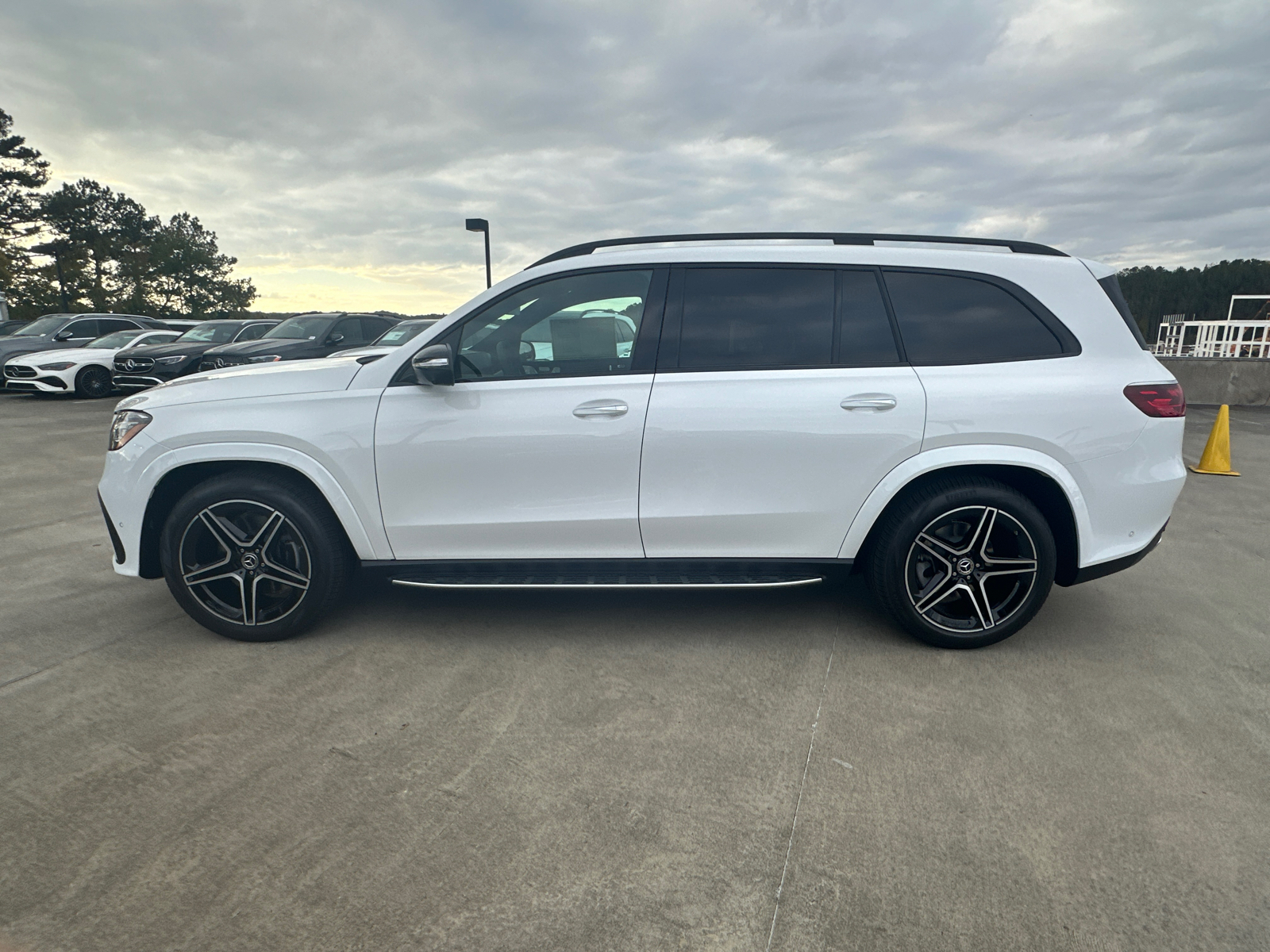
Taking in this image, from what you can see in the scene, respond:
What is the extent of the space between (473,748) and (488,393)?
150 cm

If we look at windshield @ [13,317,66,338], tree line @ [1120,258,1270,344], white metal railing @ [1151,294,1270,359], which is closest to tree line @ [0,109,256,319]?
windshield @ [13,317,66,338]

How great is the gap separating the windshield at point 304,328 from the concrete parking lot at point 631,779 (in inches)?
407

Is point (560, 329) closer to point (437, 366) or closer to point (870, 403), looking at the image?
point (437, 366)

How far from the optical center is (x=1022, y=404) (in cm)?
331

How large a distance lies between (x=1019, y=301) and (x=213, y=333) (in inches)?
717

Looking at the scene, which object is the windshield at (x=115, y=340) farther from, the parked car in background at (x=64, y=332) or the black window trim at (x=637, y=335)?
the black window trim at (x=637, y=335)

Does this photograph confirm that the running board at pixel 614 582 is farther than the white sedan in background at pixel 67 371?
No

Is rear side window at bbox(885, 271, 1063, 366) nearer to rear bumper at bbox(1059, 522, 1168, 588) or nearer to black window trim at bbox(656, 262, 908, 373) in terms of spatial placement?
black window trim at bbox(656, 262, 908, 373)

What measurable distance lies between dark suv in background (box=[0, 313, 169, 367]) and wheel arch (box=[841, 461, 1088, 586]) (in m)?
19.2

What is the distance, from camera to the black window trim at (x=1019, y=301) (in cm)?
338

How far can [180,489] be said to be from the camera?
142 inches

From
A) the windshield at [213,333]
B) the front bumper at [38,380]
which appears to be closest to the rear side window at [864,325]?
the windshield at [213,333]

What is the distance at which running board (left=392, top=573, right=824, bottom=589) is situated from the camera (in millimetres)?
3393

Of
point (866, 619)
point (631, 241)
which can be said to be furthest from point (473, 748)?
point (631, 241)
